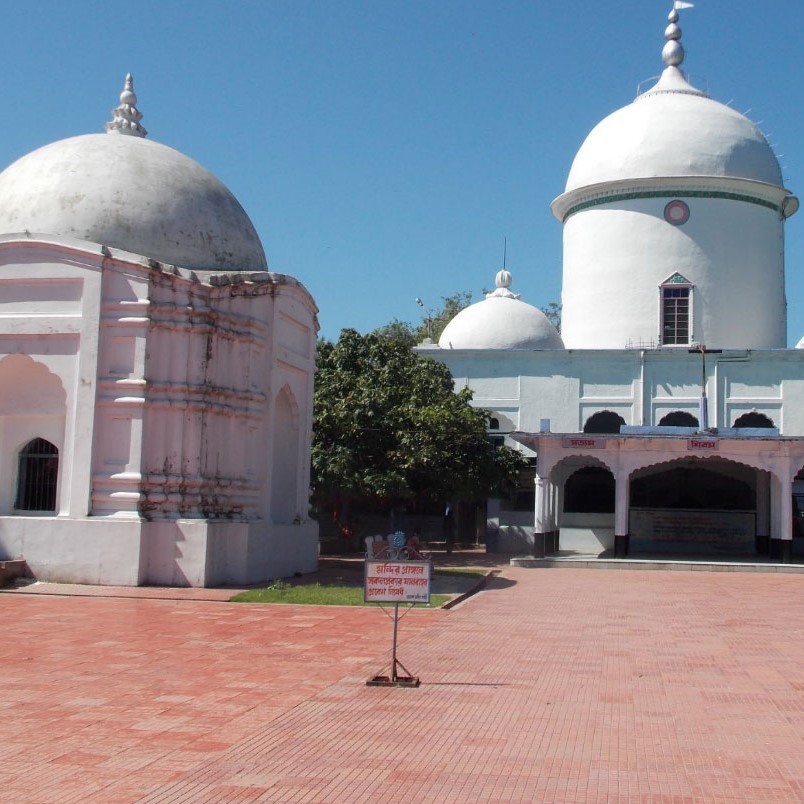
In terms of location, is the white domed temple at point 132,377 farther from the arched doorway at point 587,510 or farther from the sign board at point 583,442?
the arched doorway at point 587,510

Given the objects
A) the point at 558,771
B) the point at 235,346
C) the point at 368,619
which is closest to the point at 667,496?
the point at 235,346

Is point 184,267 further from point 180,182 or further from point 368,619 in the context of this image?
point 368,619

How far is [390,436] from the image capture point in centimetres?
2848

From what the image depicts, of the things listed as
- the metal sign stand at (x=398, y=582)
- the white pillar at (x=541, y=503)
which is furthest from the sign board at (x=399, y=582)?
the white pillar at (x=541, y=503)

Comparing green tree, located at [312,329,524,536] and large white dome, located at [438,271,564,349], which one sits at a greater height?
large white dome, located at [438,271,564,349]

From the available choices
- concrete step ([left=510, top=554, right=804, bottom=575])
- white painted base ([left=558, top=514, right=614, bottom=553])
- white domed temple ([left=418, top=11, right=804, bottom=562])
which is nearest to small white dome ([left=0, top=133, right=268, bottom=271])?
concrete step ([left=510, top=554, right=804, bottom=575])

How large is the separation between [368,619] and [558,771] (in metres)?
7.60

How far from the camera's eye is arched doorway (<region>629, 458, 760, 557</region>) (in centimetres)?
3166

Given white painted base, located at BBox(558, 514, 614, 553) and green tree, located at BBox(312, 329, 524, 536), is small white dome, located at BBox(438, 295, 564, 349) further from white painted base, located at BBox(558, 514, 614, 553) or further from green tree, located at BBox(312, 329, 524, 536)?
white painted base, located at BBox(558, 514, 614, 553)

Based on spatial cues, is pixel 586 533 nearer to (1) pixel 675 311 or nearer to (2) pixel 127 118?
(1) pixel 675 311

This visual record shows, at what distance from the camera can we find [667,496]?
3259cm

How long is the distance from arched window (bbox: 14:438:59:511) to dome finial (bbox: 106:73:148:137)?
7186 millimetres

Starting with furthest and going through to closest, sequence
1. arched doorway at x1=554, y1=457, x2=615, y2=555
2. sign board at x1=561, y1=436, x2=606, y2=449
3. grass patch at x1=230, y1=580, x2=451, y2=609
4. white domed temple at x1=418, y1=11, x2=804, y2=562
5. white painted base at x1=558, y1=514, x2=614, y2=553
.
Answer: arched doorway at x1=554, y1=457, x2=615, y2=555
white painted base at x1=558, y1=514, x2=614, y2=553
white domed temple at x1=418, y1=11, x2=804, y2=562
sign board at x1=561, y1=436, x2=606, y2=449
grass patch at x1=230, y1=580, x2=451, y2=609

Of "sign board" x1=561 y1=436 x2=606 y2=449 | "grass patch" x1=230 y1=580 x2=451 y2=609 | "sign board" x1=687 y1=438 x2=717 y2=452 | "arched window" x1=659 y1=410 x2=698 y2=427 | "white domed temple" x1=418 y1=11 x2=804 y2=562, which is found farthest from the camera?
"arched window" x1=659 y1=410 x2=698 y2=427
